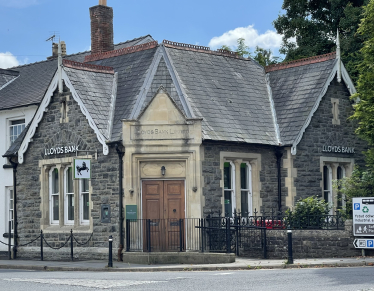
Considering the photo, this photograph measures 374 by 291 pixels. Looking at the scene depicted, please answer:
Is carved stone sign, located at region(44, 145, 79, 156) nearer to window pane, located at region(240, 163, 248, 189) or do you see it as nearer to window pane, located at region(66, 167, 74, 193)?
window pane, located at region(66, 167, 74, 193)

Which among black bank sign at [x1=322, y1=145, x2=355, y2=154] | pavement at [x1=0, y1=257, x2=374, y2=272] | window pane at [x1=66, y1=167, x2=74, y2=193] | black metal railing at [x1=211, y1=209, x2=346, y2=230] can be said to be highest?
black bank sign at [x1=322, y1=145, x2=355, y2=154]

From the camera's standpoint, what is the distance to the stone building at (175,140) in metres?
24.4

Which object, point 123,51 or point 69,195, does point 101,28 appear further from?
point 69,195

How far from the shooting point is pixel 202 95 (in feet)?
86.6

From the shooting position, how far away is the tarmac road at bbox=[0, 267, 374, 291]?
1437 centimetres

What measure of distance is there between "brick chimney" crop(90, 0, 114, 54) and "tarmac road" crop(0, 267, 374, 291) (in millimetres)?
15290

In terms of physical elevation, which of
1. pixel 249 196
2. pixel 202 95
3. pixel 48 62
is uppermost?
pixel 48 62

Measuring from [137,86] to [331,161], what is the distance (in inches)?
310

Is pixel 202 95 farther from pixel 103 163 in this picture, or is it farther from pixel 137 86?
pixel 103 163

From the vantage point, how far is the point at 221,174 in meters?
25.2

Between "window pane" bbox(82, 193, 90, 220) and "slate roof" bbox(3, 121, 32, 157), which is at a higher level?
"slate roof" bbox(3, 121, 32, 157)

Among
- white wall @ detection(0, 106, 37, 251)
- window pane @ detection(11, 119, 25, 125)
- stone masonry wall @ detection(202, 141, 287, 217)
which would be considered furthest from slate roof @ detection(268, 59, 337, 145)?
window pane @ detection(11, 119, 25, 125)

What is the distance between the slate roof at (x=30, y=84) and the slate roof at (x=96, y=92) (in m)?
3.13

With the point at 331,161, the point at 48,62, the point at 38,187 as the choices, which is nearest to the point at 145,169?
the point at 38,187
